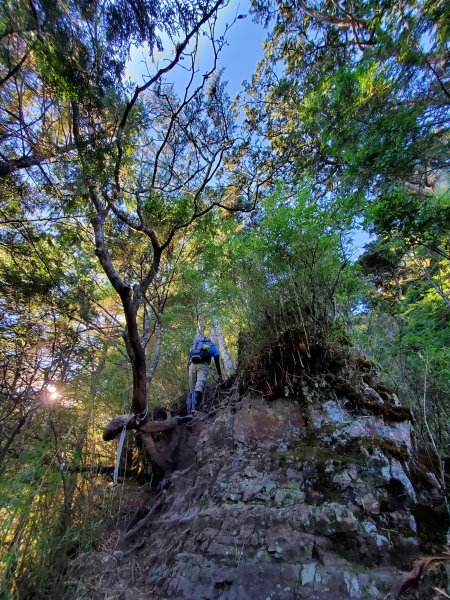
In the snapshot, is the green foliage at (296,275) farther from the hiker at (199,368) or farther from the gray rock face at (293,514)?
the hiker at (199,368)

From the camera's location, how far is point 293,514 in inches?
98.4

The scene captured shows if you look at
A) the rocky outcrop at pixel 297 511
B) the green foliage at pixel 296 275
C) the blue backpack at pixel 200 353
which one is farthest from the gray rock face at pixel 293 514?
the blue backpack at pixel 200 353

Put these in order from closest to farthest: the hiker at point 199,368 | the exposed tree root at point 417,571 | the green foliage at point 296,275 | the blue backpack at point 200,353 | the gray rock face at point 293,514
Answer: the exposed tree root at point 417,571, the gray rock face at point 293,514, the green foliage at point 296,275, the hiker at point 199,368, the blue backpack at point 200,353

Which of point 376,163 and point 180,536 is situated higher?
point 376,163

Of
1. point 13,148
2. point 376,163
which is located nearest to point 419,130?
point 376,163

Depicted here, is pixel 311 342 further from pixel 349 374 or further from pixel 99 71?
pixel 99 71

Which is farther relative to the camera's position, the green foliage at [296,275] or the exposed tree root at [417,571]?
the green foliage at [296,275]

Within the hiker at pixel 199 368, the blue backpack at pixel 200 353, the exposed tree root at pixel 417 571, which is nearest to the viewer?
the exposed tree root at pixel 417 571

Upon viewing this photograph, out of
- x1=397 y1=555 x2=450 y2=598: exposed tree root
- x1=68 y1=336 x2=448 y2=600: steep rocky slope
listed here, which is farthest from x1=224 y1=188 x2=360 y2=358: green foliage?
x1=397 y1=555 x2=450 y2=598: exposed tree root

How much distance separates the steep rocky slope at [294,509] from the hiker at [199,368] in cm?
139

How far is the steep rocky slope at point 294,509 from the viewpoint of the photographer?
209 centimetres

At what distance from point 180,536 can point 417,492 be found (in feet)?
8.13

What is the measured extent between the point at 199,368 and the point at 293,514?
334cm

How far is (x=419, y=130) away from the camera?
14.4ft
